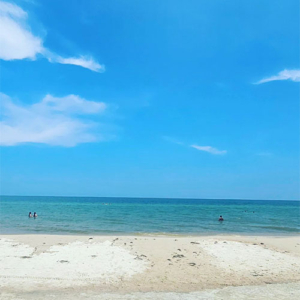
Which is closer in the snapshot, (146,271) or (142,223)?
(146,271)

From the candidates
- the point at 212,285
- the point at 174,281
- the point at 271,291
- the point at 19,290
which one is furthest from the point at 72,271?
A: the point at 271,291

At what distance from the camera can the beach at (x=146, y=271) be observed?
9.73m

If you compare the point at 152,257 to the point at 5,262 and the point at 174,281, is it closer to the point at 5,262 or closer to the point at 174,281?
the point at 174,281

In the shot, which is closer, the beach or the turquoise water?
the beach

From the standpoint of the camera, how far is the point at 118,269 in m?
12.5

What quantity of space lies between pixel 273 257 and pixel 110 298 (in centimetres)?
1090

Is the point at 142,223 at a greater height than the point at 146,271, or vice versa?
the point at 146,271

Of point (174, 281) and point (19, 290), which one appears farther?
point (174, 281)

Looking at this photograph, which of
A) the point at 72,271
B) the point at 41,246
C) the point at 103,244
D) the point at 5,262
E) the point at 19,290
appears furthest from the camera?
the point at 103,244

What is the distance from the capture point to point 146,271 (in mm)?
12406

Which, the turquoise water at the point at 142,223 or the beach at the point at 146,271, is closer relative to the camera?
the beach at the point at 146,271

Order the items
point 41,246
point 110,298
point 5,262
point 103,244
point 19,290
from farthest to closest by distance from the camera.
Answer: point 103,244, point 41,246, point 5,262, point 19,290, point 110,298

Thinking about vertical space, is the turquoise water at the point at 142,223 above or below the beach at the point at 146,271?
below

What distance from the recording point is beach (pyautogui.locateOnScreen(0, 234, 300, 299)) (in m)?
9.73
